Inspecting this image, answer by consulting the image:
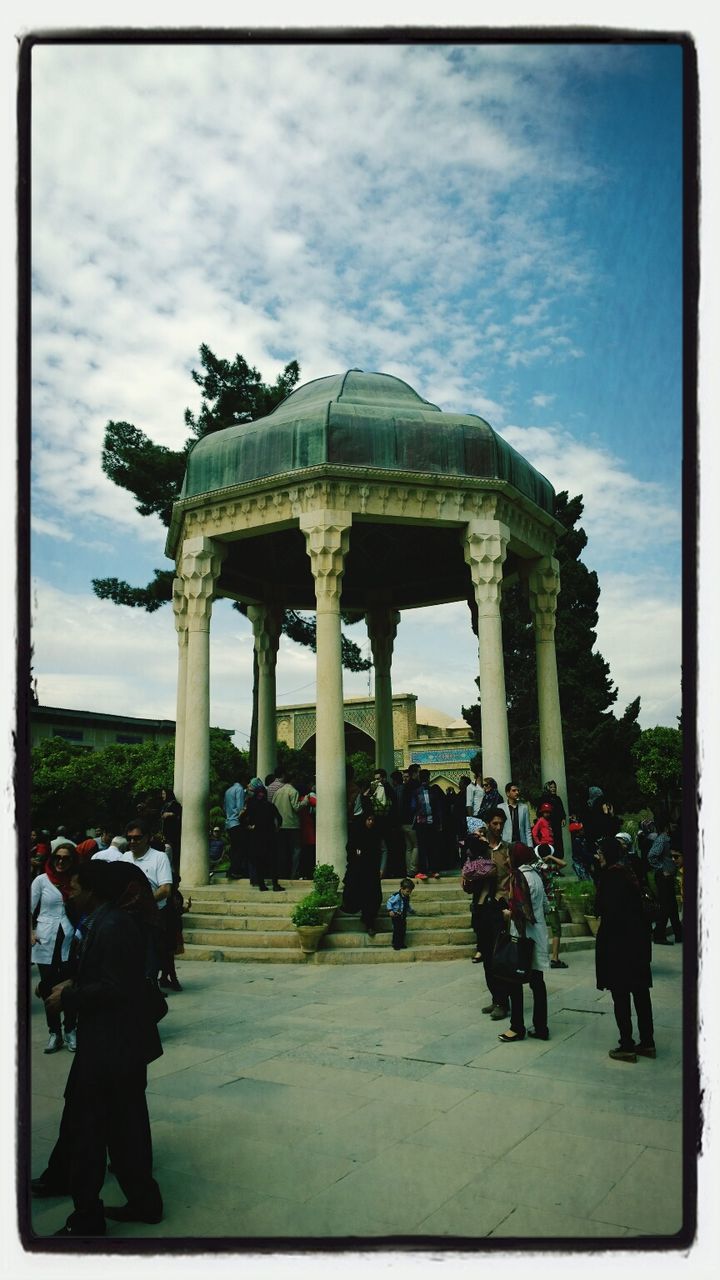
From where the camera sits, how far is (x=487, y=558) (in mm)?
12141

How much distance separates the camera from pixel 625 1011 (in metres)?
5.69

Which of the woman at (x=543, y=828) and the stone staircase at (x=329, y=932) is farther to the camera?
the woman at (x=543, y=828)

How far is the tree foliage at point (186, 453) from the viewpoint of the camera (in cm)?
2012

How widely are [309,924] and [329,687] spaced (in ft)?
10.2

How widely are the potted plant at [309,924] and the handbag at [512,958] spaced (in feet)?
11.6

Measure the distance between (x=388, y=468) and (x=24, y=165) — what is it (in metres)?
8.66

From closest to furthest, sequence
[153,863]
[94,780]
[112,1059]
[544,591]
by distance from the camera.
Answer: [112,1059] → [153,863] → [544,591] → [94,780]

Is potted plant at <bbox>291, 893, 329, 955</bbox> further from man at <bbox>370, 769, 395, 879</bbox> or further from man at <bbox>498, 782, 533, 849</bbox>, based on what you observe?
man at <bbox>498, 782, 533, 849</bbox>

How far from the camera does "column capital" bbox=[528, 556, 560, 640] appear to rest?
14.1 m

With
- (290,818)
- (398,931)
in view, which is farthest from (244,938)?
(290,818)

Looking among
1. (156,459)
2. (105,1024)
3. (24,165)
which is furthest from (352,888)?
(156,459)

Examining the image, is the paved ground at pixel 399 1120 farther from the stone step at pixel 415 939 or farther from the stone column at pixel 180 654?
the stone column at pixel 180 654

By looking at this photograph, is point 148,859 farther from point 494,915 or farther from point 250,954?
point 250,954

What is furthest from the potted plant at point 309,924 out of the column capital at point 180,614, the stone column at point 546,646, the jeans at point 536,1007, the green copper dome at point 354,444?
the column capital at point 180,614
